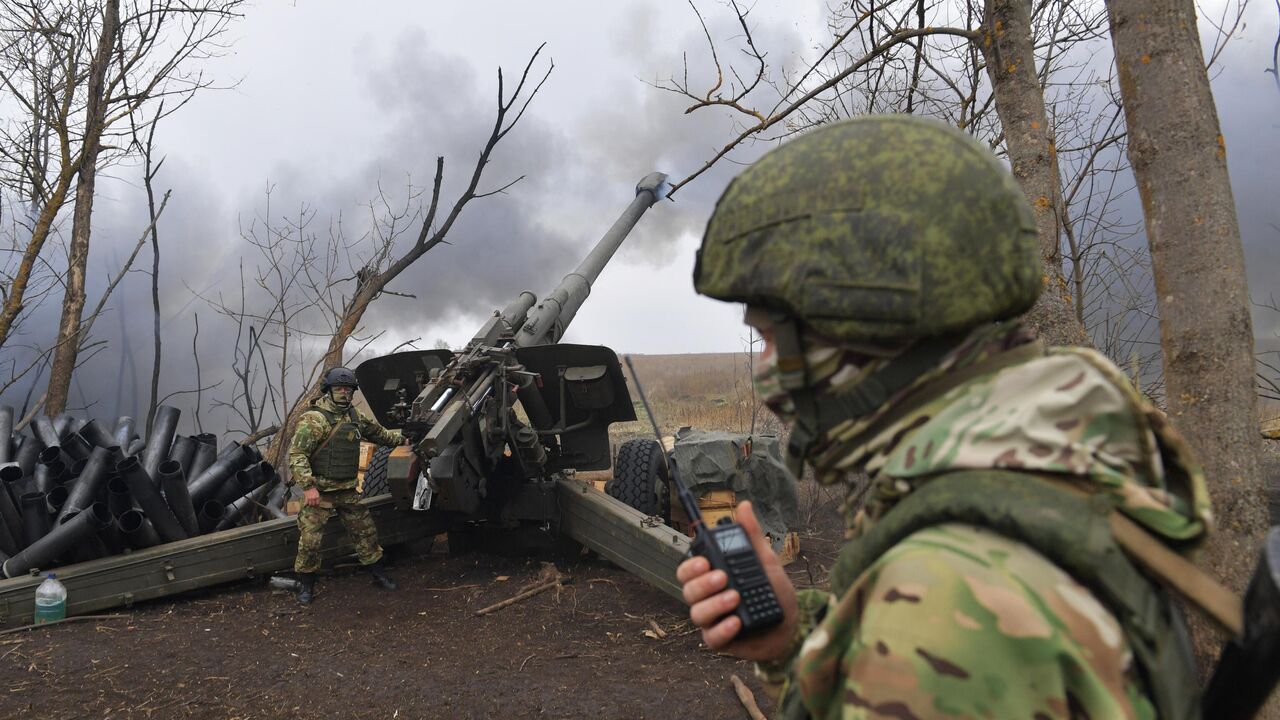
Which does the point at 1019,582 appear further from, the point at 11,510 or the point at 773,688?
the point at 11,510

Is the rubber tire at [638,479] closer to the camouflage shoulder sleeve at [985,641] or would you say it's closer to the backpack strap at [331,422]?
the backpack strap at [331,422]

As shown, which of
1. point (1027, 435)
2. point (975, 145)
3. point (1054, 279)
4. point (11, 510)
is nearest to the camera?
point (1027, 435)

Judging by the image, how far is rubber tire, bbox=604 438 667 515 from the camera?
824 cm

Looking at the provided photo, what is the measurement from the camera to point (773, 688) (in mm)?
1529

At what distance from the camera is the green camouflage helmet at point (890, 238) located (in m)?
1.18

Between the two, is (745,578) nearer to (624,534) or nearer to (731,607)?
(731,607)

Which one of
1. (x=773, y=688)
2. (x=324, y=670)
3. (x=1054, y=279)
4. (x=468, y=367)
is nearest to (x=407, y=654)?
(x=324, y=670)

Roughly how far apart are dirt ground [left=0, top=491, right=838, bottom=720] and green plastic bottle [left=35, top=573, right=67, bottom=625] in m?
0.12

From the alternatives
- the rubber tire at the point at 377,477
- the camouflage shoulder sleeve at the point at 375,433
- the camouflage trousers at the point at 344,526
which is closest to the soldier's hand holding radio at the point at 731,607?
the camouflage trousers at the point at 344,526

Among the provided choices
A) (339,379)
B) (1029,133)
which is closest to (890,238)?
(1029,133)

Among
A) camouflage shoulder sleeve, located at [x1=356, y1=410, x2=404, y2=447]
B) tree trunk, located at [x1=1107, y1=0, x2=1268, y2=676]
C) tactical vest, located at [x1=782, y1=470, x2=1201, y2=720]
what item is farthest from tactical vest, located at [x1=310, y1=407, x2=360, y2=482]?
tactical vest, located at [x1=782, y1=470, x2=1201, y2=720]

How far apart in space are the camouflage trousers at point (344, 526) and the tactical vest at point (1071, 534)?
677 cm

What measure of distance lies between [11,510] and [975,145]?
7.40 meters

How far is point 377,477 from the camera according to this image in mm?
8836
